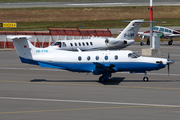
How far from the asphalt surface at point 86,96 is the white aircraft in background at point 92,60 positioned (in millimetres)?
1050

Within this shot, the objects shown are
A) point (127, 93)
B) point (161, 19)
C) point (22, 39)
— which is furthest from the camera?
point (161, 19)

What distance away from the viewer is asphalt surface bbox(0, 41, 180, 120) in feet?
48.6

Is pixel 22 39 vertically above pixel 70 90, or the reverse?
pixel 22 39

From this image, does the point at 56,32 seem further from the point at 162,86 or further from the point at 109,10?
the point at 109,10

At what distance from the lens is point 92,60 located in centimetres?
2372

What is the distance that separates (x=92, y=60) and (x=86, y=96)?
5.15 meters

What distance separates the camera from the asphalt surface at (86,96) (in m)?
14.8

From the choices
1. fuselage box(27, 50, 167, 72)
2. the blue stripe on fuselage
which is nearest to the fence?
fuselage box(27, 50, 167, 72)

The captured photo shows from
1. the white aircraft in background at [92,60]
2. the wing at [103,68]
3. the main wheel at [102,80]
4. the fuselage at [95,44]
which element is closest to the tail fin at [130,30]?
the fuselage at [95,44]

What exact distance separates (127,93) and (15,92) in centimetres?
723

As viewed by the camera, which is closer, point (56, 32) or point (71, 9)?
point (56, 32)

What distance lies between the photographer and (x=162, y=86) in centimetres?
2208

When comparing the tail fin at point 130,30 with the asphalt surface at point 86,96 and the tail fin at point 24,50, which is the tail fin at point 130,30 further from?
the tail fin at point 24,50

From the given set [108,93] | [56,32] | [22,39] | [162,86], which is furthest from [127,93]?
[56,32]
